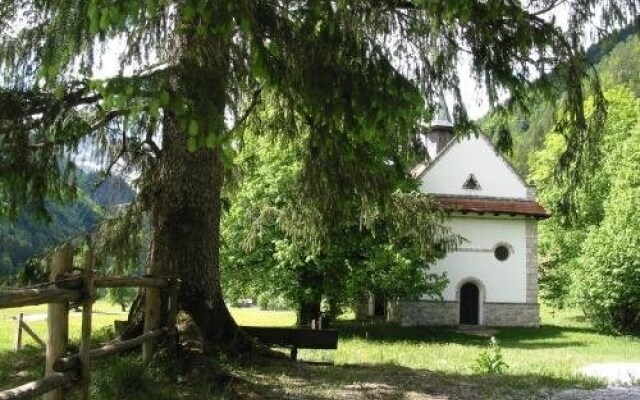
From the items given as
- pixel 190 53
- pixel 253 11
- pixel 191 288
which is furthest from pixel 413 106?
pixel 191 288

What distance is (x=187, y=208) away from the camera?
323 inches

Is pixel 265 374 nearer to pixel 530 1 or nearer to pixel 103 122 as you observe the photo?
pixel 103 122

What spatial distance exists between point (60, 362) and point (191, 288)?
350cm

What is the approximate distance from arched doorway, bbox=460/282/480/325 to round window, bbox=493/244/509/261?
1652mm

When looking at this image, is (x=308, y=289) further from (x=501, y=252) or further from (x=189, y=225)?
(x=189, y=225)

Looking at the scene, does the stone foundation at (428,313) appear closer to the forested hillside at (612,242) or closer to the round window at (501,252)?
the round window at (501,252)

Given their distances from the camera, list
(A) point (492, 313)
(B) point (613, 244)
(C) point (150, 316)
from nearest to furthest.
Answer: (C) point (150, 316)
(B) point (613, 244)
(A) point (492, 313)

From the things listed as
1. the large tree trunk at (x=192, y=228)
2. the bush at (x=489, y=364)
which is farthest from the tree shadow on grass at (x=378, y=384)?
the bush at (x=489, y=364)


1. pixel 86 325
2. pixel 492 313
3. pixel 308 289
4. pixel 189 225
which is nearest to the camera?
pixel 86 325

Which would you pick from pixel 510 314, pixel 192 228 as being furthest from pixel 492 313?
pixel 192 228

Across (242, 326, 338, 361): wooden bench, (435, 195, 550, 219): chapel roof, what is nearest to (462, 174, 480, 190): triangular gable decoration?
(435, 195, 550, 219): chapel roof

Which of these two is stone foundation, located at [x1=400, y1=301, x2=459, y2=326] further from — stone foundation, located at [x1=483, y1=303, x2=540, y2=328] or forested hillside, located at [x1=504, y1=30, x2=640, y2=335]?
forested hillside, located at [x1=504, y1=30, x2=640, y2=335]

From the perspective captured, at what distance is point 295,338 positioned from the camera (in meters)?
9.47

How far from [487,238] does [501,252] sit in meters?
0.98
